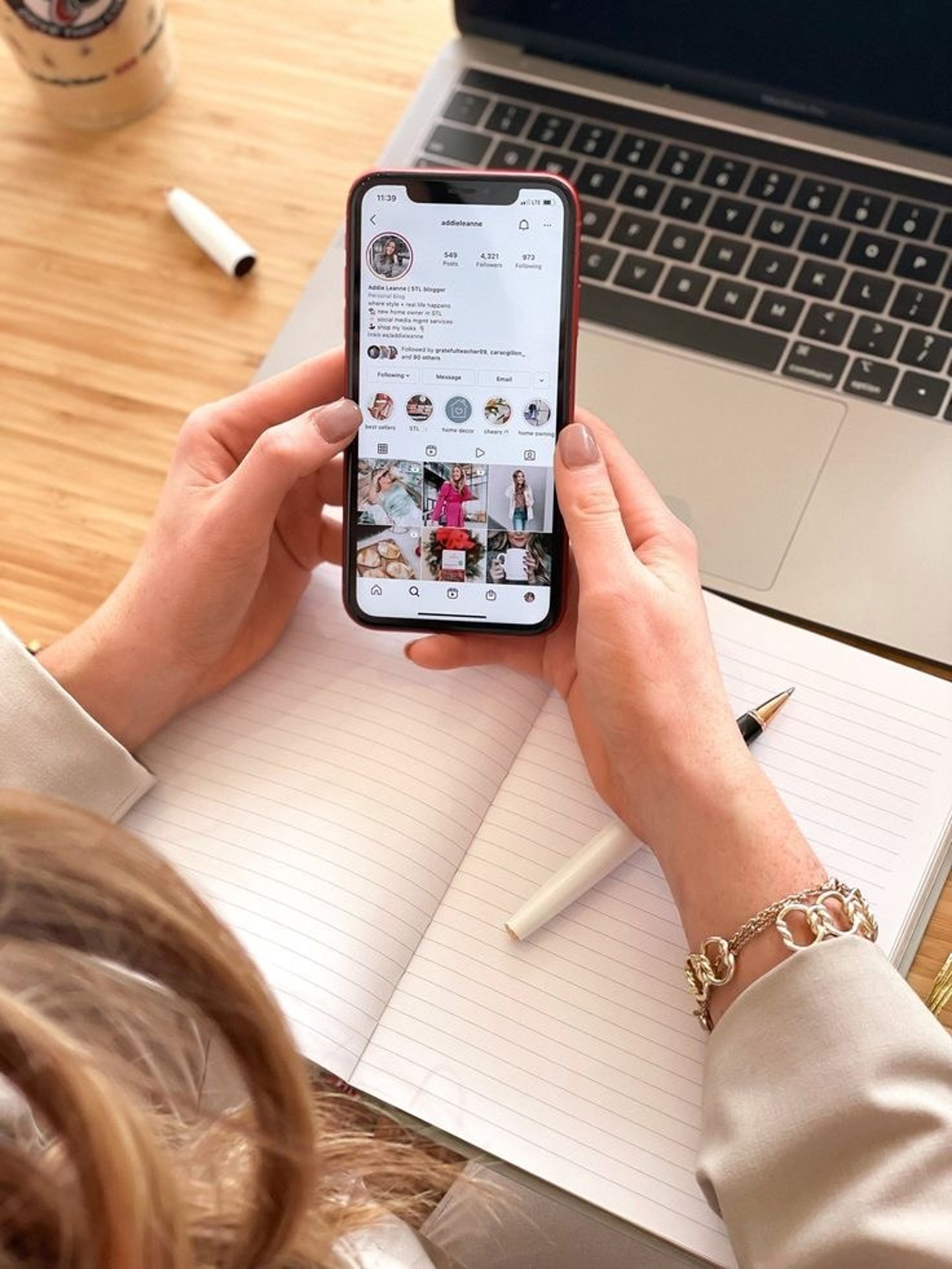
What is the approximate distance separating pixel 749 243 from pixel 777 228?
0.06 ft

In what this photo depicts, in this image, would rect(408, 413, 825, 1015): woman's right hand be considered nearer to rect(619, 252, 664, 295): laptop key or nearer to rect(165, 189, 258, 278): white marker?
rect(619, 252, 664, 295): laptop key

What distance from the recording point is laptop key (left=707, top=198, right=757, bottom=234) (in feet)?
2.48

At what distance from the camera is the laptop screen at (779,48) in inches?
27.5

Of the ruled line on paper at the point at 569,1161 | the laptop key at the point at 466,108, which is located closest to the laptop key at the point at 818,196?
the laptop key at the point at 466,108

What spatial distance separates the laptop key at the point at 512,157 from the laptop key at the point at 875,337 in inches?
9.3

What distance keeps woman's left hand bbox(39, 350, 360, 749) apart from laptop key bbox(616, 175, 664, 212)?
0.25m

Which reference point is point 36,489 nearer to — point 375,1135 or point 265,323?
point 265,323

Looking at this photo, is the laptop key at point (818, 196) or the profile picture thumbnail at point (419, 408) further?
the laptop key at point (818, 196)

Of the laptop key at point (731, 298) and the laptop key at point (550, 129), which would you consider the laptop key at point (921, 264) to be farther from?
the laptop key at point (550, 129)

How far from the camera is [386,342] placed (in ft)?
2.05

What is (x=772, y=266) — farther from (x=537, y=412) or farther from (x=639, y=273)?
(x=537, y=412)

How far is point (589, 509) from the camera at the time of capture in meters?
0.60

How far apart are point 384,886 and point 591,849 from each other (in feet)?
0.34

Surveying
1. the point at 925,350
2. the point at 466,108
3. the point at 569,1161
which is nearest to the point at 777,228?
the point at 925,350
